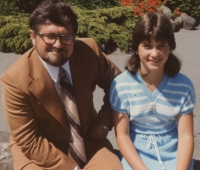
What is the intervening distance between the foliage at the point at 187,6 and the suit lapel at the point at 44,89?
30.1 feet

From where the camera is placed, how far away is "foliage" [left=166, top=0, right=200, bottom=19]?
11.3 m

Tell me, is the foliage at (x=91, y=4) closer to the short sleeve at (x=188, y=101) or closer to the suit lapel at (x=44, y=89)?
the suit lapel at (x=44, y=89)

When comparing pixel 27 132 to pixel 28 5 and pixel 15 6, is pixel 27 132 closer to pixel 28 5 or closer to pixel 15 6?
pixel 15 6

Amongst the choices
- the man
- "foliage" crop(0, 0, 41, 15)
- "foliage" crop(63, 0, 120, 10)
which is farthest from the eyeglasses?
"foliage" crop(63, 0, 120, 10)

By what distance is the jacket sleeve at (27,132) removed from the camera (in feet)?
8.61

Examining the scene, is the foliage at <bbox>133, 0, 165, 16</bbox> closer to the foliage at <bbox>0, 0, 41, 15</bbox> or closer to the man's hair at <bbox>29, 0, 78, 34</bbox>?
the foliage at <bbox>0, 0, 41, 15</bbox>

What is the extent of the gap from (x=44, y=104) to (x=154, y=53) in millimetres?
857

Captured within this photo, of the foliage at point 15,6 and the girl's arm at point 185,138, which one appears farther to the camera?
the foliage at point 15,6

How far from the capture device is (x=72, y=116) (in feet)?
9.10

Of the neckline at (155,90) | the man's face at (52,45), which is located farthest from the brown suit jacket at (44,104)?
the neckline at (155,90)

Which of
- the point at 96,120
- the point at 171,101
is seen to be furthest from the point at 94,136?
the point at 171,101

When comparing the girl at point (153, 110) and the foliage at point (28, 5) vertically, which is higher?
the girl at point (153, 110)

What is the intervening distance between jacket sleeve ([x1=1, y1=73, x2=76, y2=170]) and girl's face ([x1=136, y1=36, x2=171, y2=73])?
878 millimetres

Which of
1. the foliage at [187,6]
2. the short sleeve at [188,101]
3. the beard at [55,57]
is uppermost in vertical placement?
the beard at [55,57]
